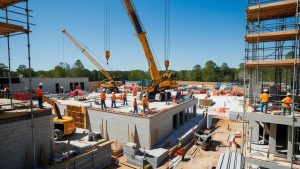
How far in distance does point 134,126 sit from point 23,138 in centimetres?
819

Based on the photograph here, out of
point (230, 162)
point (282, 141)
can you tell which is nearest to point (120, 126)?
point (230, 162)

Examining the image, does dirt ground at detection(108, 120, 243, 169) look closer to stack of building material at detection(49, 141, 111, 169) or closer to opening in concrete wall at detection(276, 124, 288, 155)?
stack of building material at detection(49, 141, 111, 169)

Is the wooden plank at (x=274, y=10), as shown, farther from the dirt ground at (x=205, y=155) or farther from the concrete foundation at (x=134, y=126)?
the dirt ground at (x=205, y=155)

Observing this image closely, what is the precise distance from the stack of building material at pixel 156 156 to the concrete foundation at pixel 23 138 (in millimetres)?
6749

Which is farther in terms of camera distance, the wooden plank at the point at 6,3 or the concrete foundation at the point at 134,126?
the concrete foundation at the point at 134,126

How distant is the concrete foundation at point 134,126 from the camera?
53.3 ft

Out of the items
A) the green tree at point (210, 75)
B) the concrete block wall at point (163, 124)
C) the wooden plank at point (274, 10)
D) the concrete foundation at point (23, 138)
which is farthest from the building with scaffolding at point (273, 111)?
the green tree at point (210, 75)

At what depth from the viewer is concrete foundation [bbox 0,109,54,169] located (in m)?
9.70

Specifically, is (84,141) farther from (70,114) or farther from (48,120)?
(70,114)

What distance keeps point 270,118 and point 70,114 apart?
1823 cm

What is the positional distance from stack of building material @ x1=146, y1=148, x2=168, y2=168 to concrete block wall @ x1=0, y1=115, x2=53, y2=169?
22.5ft

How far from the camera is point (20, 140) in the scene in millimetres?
10297

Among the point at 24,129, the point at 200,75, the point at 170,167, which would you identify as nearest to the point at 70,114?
the point at 24,129

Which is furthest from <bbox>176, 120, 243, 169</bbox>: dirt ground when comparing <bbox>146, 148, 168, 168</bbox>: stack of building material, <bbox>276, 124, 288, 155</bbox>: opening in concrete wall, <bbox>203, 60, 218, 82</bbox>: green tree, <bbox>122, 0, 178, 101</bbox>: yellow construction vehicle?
<bbox>203, 60, 218, 82</bbox>: green tree
